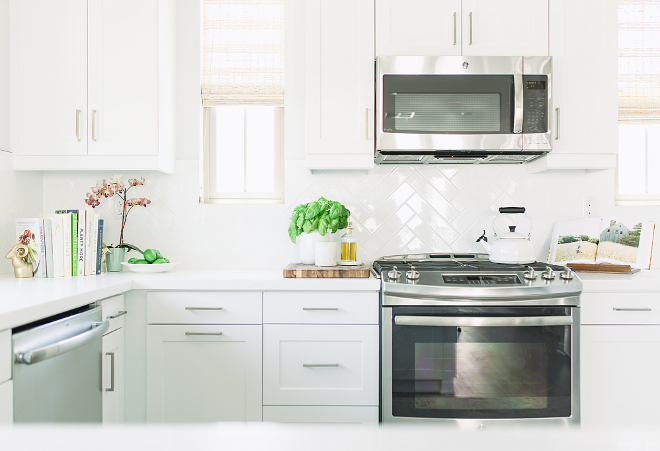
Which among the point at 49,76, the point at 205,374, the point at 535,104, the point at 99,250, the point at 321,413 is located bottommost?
the point at 321,413

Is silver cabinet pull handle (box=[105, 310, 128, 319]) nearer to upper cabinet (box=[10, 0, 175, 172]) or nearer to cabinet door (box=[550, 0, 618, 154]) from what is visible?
upper cabinet (box=[10, 0, 175, 172])

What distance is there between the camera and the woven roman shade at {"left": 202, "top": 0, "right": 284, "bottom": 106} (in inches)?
102

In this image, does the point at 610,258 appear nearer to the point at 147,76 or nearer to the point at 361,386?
the point at 361,386

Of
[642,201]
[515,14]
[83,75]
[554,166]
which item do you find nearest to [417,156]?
[554,166]

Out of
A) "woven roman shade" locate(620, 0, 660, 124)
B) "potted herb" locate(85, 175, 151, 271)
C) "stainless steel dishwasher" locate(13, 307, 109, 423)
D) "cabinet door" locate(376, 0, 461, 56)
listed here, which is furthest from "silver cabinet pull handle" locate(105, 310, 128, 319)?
"woven roman shade" locate(620, 0, 660, 124)

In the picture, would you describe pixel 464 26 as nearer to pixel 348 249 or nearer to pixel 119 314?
pixel 348 249

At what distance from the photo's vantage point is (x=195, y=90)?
8.36 feet

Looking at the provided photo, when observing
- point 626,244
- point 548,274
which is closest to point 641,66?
point 626,244

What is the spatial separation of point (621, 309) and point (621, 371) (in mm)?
272

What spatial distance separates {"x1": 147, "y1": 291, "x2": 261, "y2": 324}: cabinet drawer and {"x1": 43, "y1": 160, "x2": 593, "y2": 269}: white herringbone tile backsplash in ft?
1.92

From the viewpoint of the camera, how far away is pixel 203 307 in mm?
1962

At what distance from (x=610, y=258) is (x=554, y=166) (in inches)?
21.2

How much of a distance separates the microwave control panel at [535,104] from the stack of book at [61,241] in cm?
216

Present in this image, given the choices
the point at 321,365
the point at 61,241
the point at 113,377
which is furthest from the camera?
the point at 61,241
